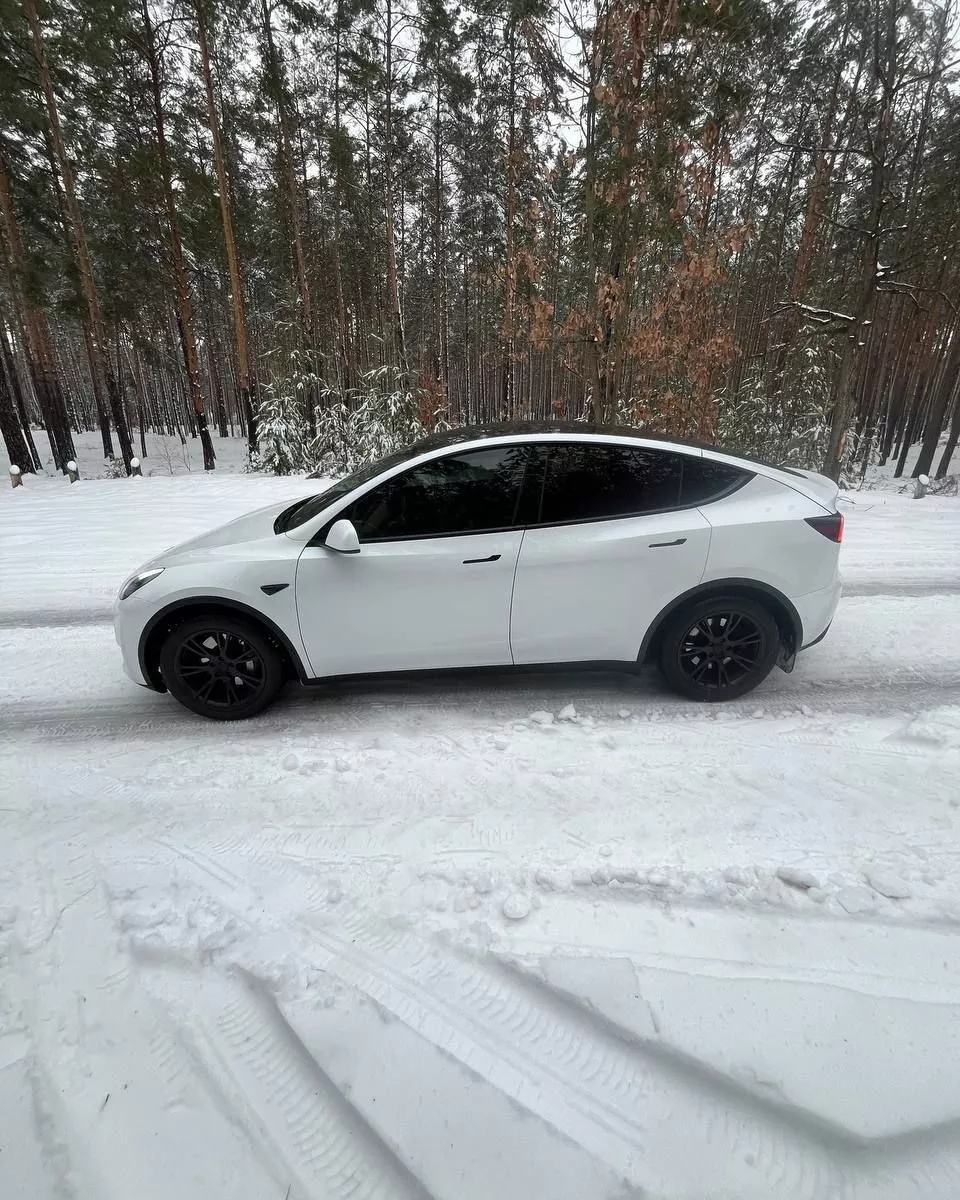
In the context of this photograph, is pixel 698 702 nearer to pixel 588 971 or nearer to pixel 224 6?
pixel 588 971

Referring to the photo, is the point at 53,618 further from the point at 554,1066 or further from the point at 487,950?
the point at 554,1066

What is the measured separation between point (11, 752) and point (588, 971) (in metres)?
3.24

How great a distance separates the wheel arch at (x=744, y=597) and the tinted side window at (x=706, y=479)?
51 centimetres

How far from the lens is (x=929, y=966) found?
1703mm

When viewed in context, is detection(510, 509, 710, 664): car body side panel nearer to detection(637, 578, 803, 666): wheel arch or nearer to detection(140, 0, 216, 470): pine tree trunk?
detection(637, 578, 803, 666): wheel arch

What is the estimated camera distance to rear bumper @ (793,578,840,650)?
3.18 meters

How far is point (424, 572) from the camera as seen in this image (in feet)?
9.62

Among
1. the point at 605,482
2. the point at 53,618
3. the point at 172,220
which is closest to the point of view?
the point at 605,482

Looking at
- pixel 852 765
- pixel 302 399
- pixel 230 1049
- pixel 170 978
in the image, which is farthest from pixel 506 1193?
pixel 302 399

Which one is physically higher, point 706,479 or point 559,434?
point 559,434

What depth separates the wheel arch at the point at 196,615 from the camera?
3023 mm

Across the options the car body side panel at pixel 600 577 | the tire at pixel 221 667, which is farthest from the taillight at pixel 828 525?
the tire at pixel 221 667

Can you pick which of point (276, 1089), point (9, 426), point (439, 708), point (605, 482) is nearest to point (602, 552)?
point (605, 482)

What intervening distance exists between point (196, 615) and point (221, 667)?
1.11ft
